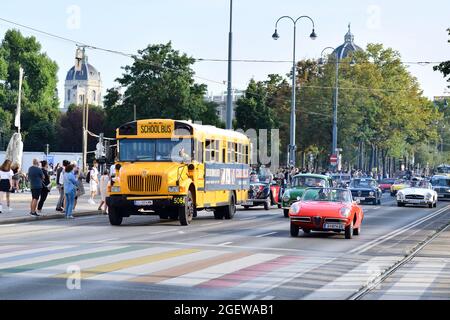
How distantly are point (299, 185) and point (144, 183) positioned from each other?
993cm

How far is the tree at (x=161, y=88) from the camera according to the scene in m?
87.1

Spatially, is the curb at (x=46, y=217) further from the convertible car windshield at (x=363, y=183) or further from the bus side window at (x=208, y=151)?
the convertible car windshield at (x=363, y=183)

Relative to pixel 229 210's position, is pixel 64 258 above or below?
below

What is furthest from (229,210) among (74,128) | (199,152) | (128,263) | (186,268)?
(74,128)

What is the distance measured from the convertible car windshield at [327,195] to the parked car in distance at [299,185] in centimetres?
1035

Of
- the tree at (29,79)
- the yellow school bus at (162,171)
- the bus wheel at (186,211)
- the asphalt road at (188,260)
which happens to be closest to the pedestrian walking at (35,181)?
the asphalt road at (188,260)

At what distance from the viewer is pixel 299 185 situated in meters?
37.4

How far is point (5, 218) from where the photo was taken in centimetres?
3000

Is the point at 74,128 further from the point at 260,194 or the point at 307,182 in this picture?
the point at 307,182

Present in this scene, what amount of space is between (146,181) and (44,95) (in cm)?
9611

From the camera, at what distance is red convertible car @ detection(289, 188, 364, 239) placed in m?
24.5

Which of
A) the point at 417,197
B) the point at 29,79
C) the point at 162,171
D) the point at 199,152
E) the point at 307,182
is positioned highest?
the point at 29,79

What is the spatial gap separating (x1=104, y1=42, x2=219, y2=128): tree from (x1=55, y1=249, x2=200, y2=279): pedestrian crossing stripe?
67.8 metres

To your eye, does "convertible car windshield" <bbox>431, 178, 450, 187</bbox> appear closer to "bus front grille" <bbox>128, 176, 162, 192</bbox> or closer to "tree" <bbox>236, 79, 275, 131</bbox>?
"tree" <bbox>236, 79, 275, 131</bbox>
